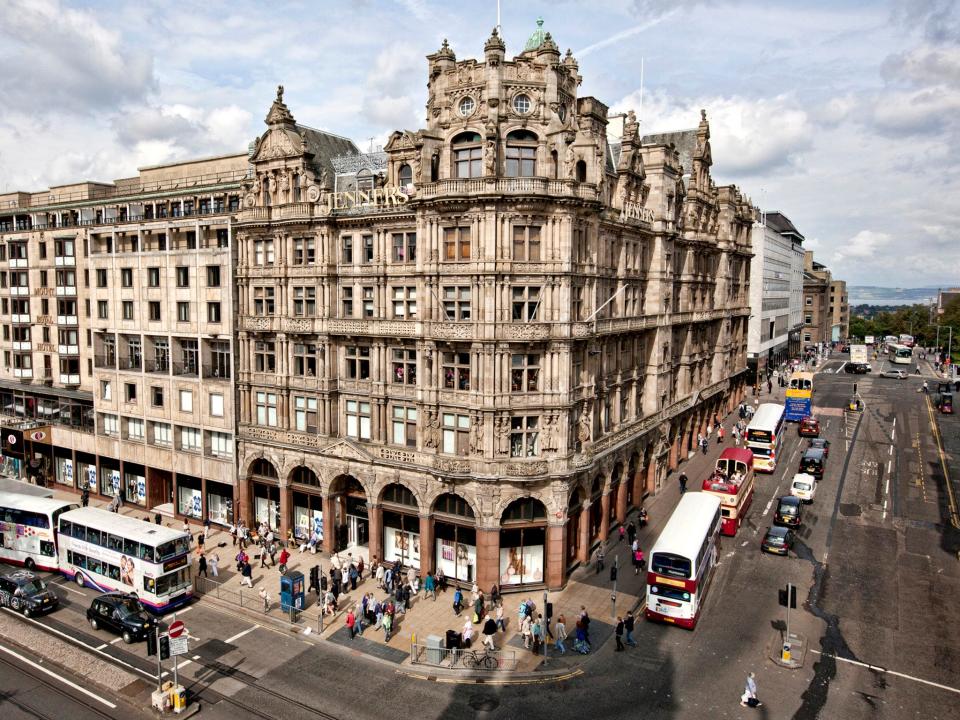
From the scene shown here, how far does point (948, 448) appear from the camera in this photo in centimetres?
8069

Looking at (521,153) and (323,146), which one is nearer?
(521,153)

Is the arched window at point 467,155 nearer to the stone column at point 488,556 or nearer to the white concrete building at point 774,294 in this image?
the stone column at point 488,556

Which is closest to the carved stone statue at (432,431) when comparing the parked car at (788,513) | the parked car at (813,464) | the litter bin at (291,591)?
the litter bin at (291,591)

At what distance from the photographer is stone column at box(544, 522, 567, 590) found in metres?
44.6

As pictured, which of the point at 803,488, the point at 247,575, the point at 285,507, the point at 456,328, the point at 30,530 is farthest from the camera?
the point at 803,488

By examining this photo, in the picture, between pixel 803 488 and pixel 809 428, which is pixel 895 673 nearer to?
pixel 803 488

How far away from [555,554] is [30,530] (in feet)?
124

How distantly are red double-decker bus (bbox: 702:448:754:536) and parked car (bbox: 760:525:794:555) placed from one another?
2.89 metres

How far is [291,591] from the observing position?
40.4 m

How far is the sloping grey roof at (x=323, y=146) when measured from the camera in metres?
54.8

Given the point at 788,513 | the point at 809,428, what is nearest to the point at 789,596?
the point at 788,513

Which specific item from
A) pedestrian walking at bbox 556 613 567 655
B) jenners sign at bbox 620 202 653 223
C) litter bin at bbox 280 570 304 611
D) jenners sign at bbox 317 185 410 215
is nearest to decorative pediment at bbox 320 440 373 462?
litter bin at bbox 280 570 304 611

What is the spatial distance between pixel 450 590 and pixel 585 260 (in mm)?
24611

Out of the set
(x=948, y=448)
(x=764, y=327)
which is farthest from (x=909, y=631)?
(x=764, y=327)
